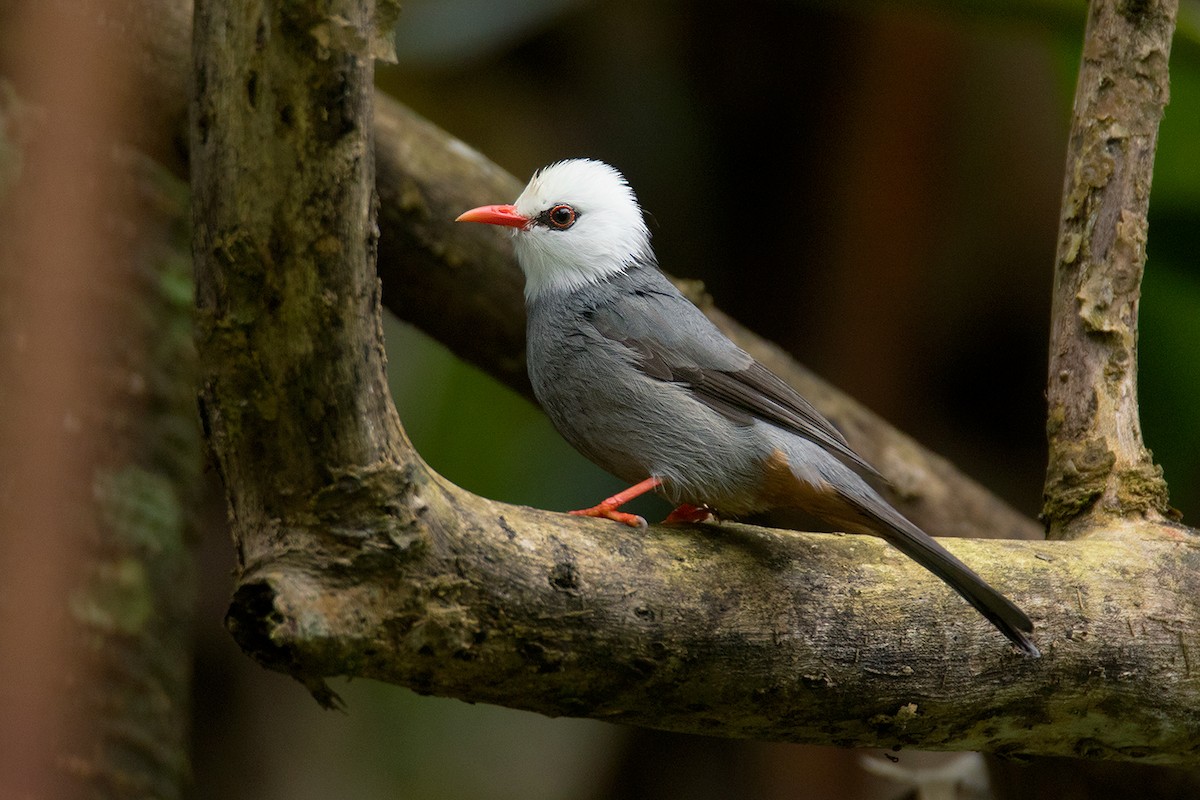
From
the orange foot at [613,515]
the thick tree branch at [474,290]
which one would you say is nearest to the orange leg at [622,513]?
the orange foot at [613,515]

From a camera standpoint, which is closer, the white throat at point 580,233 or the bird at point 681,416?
the bird at point 681,416

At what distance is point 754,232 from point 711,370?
3763mm

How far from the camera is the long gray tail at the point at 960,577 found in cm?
251

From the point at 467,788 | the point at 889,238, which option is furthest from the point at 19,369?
the point at 889,238

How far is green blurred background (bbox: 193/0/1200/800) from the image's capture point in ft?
18.3

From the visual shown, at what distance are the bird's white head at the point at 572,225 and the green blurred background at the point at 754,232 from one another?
1.73 m

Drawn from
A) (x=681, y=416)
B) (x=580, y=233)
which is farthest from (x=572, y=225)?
(x=681, y=416)

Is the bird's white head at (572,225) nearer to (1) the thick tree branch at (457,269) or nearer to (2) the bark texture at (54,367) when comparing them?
(1) the thick tree branch at (457,269)

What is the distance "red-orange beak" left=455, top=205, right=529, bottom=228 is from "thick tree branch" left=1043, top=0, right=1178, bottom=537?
1755 millimetres

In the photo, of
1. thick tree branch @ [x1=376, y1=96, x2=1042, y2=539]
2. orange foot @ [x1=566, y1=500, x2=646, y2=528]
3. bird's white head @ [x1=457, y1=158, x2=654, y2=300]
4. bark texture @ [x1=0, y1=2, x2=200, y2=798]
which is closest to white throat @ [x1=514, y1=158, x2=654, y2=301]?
bird's white head @ [x1=457, y1=158, x2=654, y2=300]

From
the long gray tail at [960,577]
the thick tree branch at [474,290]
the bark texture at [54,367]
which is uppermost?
the thick tree branch at [474,290]

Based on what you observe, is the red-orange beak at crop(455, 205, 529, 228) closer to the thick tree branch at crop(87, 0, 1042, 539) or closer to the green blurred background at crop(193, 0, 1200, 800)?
the thick tree branch at crop(87, 0, 1042, 539)

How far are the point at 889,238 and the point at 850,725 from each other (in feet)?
13.3

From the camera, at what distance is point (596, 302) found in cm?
333
